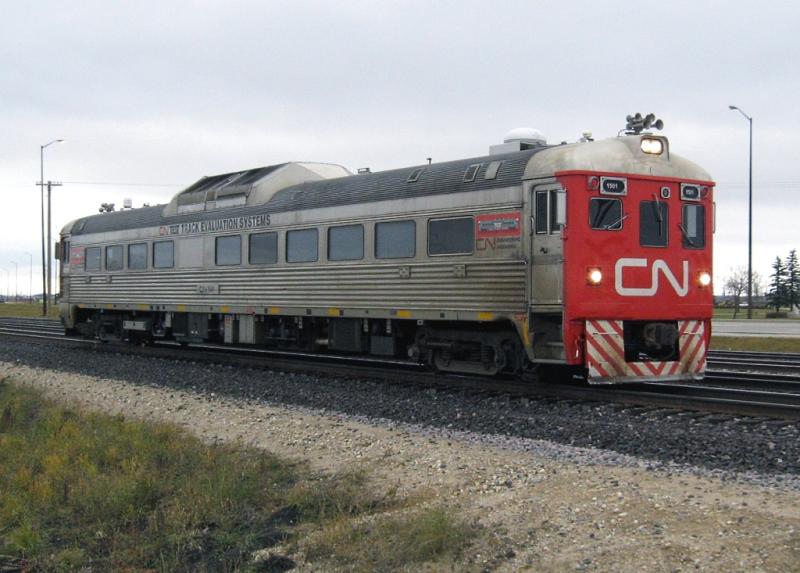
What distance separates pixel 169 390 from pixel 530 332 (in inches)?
224

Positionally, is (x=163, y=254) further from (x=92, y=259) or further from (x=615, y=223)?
(x=615, y=223)

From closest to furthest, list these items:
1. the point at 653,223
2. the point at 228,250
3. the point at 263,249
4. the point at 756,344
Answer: the point at 653,223 < the point at 263,249 < the point at 228,250 < the point at 756,344

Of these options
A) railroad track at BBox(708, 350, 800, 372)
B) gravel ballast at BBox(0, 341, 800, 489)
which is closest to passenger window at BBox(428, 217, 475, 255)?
gravel ballast at BBox(0, 341, 800, 489)

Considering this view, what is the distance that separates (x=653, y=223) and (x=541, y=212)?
1.63 meters

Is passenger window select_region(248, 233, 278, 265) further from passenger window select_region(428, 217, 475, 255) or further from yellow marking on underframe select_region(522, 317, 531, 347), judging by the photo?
yellow marking on underframe select_region(522, 317, 531, 347)

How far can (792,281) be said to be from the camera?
198 feet

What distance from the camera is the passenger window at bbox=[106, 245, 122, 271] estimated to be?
21.1m

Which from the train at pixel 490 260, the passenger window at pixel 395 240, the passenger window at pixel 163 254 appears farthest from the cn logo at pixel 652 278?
the passenger window at pixel 163 254

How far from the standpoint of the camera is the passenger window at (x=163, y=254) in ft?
63.0

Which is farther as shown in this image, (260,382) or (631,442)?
(260,382)

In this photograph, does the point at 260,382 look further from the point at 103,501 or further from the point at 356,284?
the point at 103,501

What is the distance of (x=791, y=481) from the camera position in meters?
6.84

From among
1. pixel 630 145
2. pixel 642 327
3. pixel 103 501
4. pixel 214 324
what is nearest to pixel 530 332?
pixel 642 327

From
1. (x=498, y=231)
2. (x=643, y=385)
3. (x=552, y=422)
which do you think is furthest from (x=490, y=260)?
(x=552, y=422)
